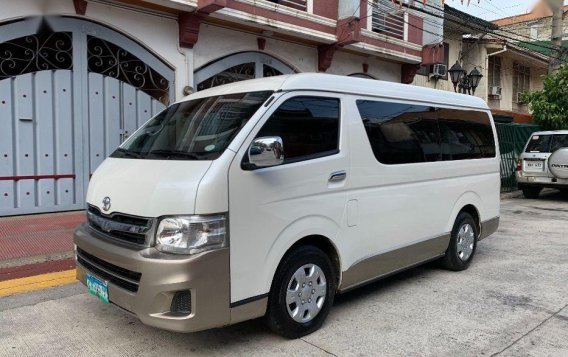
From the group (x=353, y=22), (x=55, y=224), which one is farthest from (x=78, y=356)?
(x=353, y=22)

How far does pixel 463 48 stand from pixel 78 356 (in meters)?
20.1

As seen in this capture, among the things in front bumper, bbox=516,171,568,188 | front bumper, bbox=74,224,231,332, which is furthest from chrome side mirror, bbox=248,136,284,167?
front bumper, bbox=516,171,568,188

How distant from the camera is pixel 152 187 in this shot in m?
3.31

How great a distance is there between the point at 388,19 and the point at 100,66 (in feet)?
28.8

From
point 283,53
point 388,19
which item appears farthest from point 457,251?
point 388,19

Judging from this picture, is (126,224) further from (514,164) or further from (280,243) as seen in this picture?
(514,164)

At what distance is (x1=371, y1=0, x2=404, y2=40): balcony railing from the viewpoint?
1352 cm

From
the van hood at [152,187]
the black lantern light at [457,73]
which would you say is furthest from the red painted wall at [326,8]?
the van hood at [152,187]

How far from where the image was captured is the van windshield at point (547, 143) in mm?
12508

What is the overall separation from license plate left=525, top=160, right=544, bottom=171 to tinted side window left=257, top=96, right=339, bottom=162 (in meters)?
10.5

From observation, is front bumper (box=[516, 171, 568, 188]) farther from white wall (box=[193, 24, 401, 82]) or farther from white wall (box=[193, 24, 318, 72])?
white wall (box=[193, 24, 318, 72])

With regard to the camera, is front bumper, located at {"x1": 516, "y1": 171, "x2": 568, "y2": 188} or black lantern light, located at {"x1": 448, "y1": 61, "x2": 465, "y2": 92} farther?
black lantern light, located at {"x1": 448, "y1": 61, "x2": 465, "y2": 92}

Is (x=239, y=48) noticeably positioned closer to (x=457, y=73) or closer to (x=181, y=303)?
(x=457, y=73)

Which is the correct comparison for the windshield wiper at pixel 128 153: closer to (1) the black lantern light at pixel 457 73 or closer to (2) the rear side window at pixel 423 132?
(2) the rear side window at pixel 423 132
